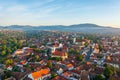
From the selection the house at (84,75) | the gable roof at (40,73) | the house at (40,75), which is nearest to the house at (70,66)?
the house at (84,75)

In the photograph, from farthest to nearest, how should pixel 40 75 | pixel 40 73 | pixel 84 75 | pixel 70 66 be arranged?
pixel 70 66 < pixel 40 73 < pixel 40 75 < pixel 84 75

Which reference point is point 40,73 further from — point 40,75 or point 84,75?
point 84,75

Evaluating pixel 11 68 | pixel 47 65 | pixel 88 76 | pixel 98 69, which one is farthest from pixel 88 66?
pixel 11 68

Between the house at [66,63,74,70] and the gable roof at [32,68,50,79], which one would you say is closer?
the gable roof at [32,68,50,79]

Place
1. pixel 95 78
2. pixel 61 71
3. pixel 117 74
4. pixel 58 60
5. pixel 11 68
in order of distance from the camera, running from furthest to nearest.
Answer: pixel 58 60 < pixel 11 68 < pixel 61 71 < pixel 117 74 < pixel 95 78

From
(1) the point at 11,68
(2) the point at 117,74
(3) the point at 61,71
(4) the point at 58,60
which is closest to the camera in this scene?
(2) the point at 117,74

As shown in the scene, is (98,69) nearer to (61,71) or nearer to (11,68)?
(61,71)

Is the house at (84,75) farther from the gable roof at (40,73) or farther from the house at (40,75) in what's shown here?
the gable roof at (40,73)

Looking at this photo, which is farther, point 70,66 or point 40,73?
point 70,66

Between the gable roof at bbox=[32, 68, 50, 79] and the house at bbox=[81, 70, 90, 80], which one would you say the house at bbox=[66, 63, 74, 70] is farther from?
the gable roof at bbox=[32, 68, 50, 79]

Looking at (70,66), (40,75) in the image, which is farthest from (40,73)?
(70,66)

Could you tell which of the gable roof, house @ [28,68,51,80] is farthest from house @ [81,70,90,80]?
the gable roof
